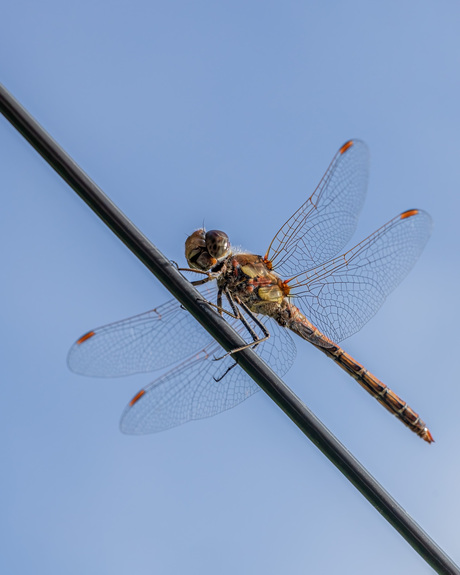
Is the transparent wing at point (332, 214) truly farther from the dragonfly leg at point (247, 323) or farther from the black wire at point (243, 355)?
the black wire at point (243, 355)

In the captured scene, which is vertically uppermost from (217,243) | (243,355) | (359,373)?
(217,243)

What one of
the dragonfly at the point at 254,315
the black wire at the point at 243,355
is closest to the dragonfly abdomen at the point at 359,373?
the dragonfly at the point at 254,315

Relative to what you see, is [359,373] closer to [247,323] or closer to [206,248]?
[247,323]

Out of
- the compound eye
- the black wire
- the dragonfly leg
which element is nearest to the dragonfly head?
the compound eye

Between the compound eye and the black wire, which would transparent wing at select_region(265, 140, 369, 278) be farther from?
the black wire

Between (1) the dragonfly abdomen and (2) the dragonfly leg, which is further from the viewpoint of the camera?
(1) the dragonfly abdomen

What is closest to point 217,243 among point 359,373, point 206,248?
point 206,248
